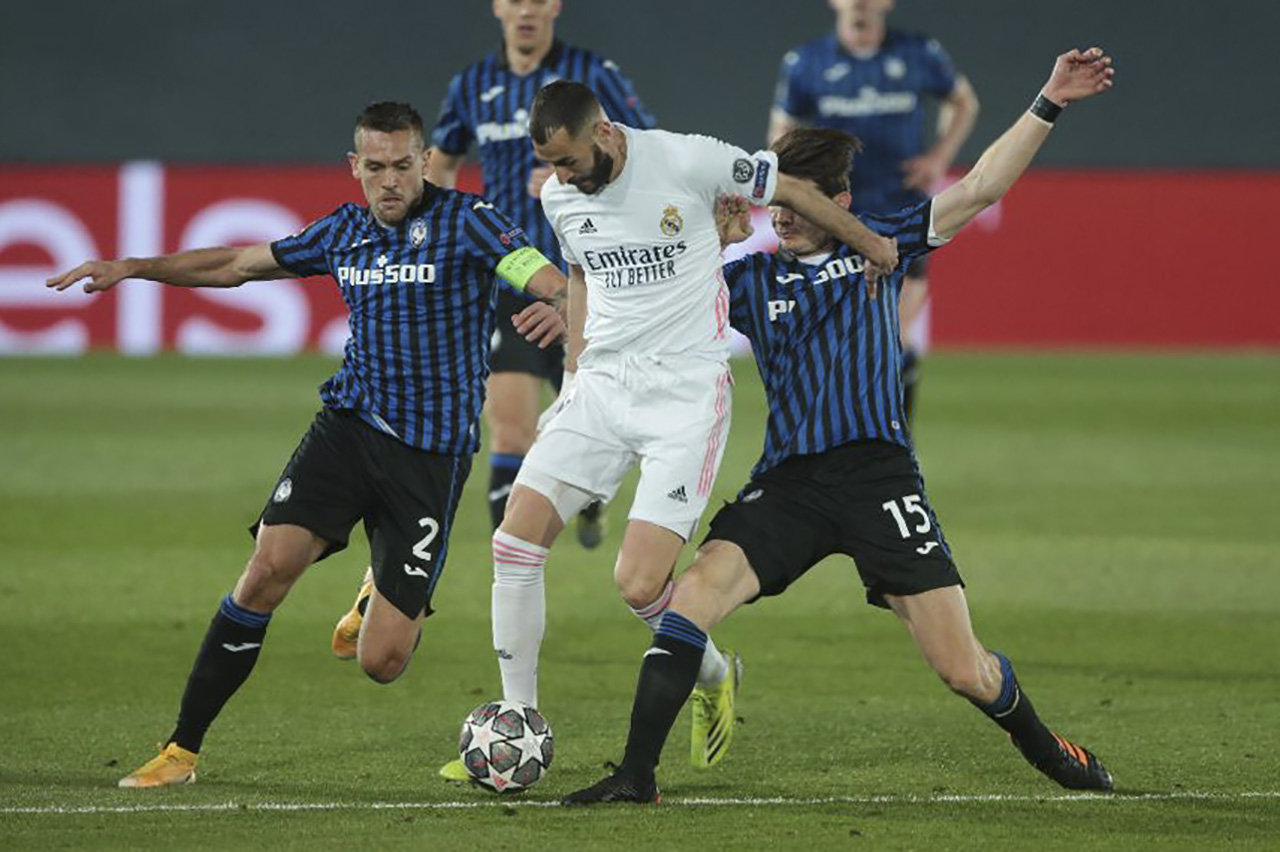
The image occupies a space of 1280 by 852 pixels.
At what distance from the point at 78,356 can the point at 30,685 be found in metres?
12.5

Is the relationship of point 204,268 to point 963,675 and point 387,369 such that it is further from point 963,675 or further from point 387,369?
point 963,675

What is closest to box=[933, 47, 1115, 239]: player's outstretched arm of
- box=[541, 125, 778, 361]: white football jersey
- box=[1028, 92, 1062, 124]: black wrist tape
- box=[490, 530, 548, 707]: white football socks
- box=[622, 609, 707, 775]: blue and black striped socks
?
box=[1028, 92, 1062, 124]: black wrist tape

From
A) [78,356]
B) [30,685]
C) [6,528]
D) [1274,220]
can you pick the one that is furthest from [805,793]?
[1274,220]

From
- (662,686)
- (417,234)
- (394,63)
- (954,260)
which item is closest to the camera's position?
(662,686)

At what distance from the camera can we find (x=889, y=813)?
5.81m

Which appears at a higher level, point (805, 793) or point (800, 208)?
point (800, 208)

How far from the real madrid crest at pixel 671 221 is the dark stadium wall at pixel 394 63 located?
15.9 m

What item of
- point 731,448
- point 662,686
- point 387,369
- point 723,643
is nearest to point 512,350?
point 723,643

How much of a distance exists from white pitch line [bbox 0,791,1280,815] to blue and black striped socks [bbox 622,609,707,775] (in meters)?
0.18

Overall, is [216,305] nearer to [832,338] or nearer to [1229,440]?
[1229,440]

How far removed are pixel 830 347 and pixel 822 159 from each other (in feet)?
1.81

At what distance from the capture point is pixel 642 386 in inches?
247

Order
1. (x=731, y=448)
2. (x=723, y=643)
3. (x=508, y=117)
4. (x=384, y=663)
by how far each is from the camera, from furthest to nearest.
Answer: (x=731, y=448)
(x=508, y=117)
(x=723, y=643)
(x=384, y=663)

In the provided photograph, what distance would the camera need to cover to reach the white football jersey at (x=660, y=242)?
625 cm
